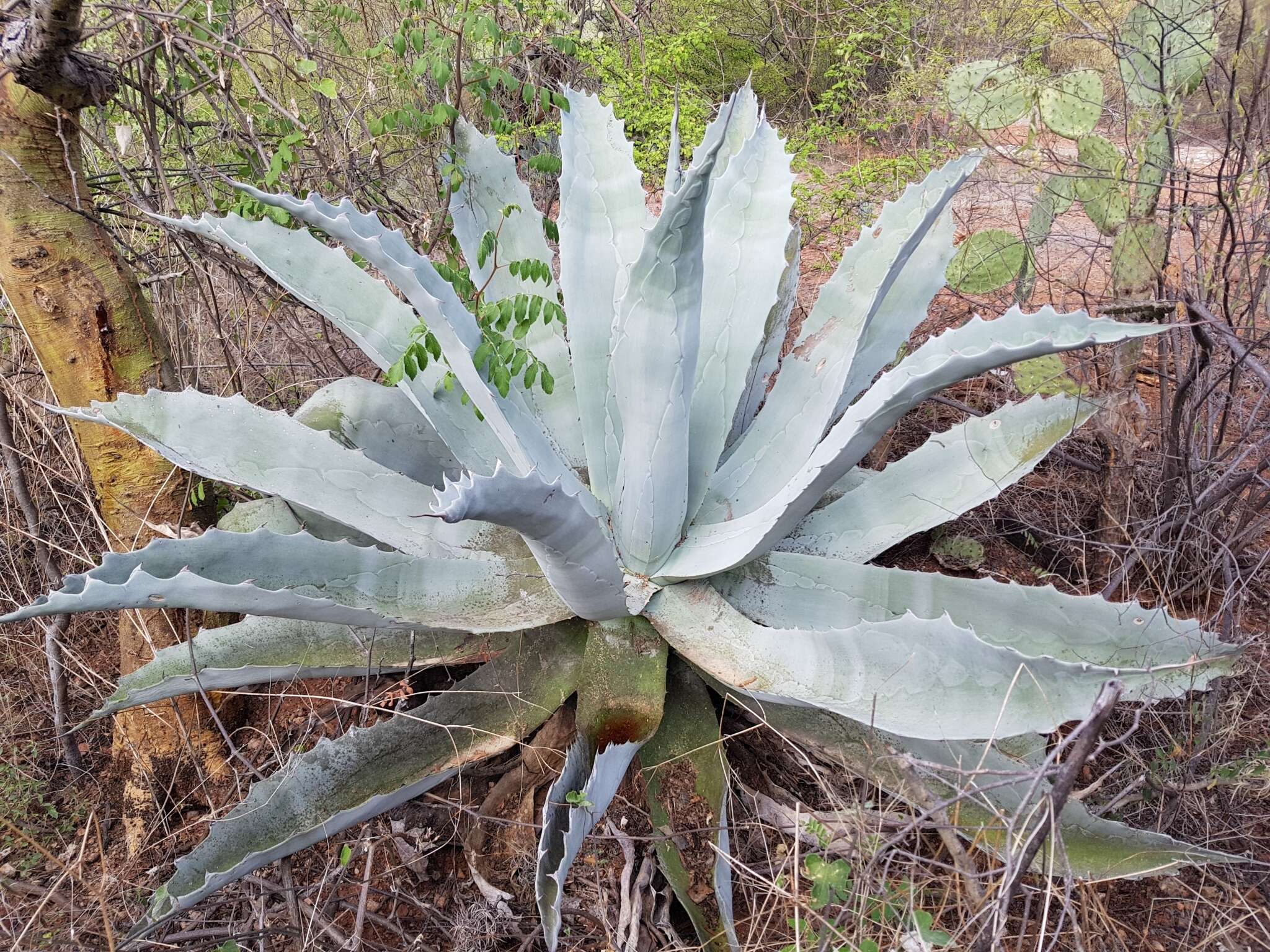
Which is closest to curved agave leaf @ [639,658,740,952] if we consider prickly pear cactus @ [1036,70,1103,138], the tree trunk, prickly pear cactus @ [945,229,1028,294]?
the tree trunk

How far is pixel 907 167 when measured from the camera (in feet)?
10.3

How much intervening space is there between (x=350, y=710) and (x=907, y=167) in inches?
105

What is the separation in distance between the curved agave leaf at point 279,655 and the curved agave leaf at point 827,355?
2.10ft

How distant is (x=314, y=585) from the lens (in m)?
1.44

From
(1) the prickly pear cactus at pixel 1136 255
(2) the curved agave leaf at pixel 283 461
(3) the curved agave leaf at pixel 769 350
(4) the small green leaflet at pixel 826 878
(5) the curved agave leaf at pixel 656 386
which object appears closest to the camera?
(4) the small green leaflet at pixel 826 878

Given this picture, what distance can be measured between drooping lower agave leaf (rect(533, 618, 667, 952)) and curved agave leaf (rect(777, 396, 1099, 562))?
41 cm

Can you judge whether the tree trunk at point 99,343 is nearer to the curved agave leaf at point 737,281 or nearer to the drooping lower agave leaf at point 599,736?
the drooping lower agave leaf at point 599,736

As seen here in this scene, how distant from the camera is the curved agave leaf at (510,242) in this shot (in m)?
1.84

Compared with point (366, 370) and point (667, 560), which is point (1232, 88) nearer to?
point (667, 560)

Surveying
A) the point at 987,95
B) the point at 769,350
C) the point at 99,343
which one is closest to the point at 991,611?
the point at 769,350


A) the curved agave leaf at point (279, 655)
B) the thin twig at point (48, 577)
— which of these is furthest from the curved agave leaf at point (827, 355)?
the thin twig at point (48, 577)

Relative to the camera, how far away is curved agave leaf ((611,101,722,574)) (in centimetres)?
137

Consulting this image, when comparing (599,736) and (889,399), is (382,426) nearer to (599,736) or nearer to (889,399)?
(599,736)

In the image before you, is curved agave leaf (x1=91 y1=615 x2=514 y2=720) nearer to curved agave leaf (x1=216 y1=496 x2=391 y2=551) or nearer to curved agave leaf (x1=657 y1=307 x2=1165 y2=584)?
curved agave leaf (x1=216 y1=496 x2=391 y2=551)
